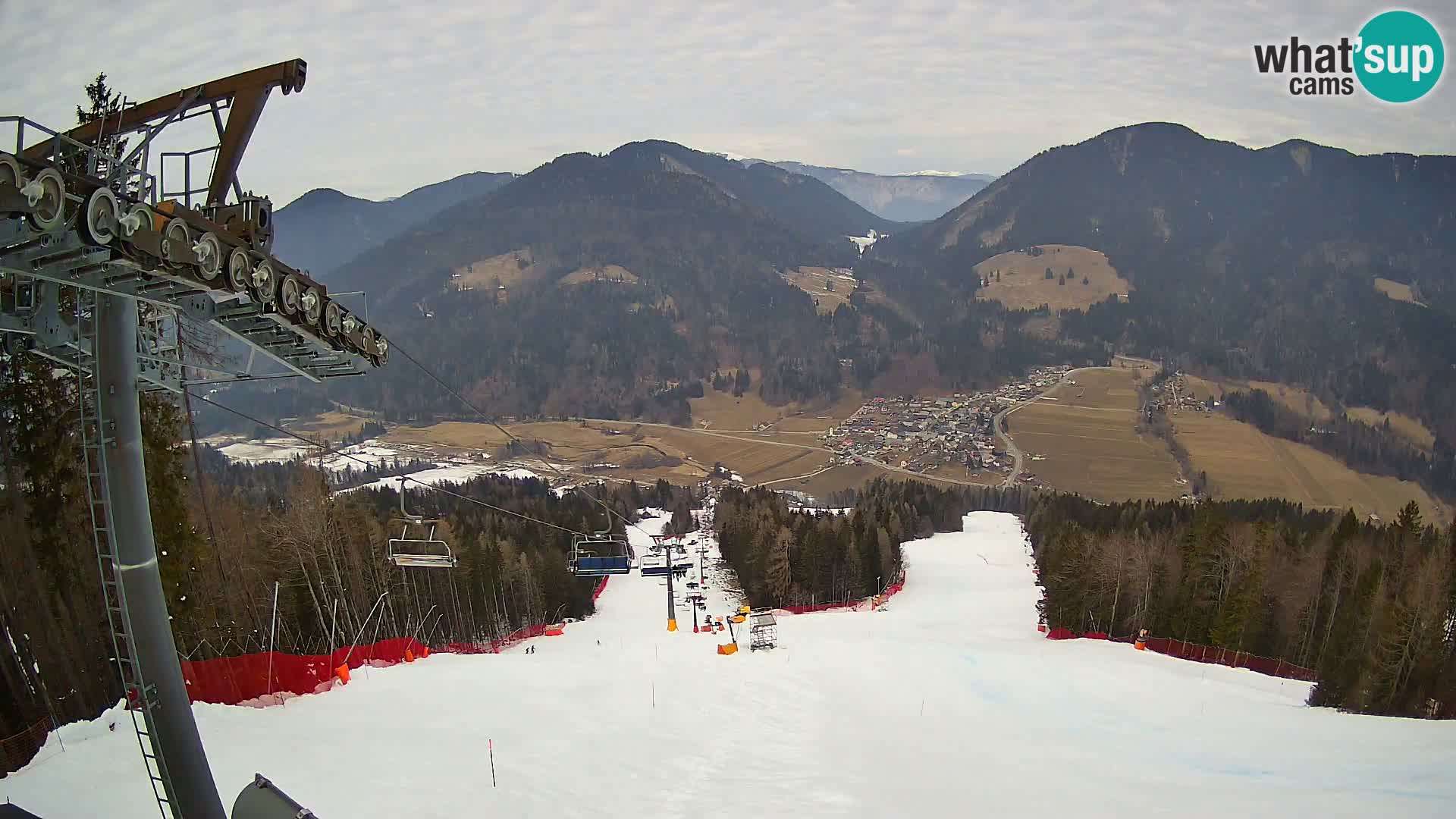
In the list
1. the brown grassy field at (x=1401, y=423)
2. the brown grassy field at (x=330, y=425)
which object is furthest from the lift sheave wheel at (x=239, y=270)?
the brown grassy field at (x=1401, y=423)

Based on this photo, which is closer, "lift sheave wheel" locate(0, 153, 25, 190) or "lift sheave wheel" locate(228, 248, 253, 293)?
"lift sheave wheel" locate(0, 153, 25, 190)

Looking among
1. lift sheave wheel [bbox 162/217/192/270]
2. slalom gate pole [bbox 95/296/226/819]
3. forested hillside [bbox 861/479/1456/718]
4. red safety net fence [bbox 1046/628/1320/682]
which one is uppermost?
lift sheave wheel [bbox 162/217/192/270]

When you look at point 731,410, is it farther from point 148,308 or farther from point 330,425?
point 148,308

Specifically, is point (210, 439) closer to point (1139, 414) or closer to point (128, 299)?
point (128, 299)

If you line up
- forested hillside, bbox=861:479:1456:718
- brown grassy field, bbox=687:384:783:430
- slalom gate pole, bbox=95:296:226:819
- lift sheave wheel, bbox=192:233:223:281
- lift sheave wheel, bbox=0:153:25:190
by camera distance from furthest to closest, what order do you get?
brown grassy field, bbox=687:384:783:430 → forested hillside, bbox=861:479:1456:718 → slalom gate pole, bbox=95:296:226:819 → lift sheave wheel, bbox=192:233:223:281 → lift sheave wheel, bbox=0:153:25:190

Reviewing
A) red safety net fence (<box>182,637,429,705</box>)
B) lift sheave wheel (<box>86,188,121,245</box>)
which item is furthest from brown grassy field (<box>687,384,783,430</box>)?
lift sheave wheel (<box>86,188,121,245</box>)

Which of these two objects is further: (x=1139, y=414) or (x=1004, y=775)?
(x=1139, y=414)

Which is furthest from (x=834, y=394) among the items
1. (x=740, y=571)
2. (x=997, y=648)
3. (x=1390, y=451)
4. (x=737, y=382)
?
(x=997, y=648)

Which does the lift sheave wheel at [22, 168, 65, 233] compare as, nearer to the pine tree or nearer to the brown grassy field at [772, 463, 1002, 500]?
the pine tree

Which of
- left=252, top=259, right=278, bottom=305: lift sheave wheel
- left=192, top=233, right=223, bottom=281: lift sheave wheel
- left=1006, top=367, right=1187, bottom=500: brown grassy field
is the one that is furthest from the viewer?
left=1006, top=367, right=1187, bottom=500: brown grassy field
